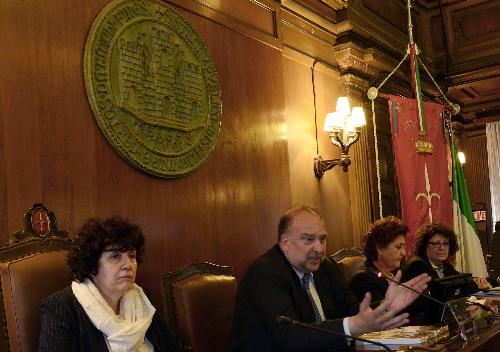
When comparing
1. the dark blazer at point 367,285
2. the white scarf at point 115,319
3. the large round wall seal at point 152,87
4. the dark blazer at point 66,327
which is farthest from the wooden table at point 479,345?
the large round wall seal at point 152,87

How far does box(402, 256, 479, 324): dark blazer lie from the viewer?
257 centimetres

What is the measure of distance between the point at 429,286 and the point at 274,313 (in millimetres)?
905

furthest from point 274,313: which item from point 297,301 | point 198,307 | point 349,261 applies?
point 349,261

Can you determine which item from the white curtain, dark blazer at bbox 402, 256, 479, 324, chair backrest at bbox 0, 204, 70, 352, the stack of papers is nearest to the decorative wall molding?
chair backrest at bbox 0, 204, 70, 352

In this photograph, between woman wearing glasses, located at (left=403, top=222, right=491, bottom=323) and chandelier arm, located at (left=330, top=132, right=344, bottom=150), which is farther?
chandelier arm, located at (left=330, top=132, right=344, bottom=150)

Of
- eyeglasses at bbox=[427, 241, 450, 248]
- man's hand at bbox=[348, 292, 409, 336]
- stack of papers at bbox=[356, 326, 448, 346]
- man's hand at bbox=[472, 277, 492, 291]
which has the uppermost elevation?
eyeglasses at bbox=[427, 241, 450, 248]

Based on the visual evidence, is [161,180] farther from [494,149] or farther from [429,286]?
[494,149]

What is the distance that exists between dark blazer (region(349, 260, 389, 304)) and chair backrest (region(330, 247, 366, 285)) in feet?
2.28

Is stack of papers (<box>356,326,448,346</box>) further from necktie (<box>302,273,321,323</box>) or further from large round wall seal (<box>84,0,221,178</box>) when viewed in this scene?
large round wall seal (<box>84,0,221,178</box>)

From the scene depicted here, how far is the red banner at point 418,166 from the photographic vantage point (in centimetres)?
498

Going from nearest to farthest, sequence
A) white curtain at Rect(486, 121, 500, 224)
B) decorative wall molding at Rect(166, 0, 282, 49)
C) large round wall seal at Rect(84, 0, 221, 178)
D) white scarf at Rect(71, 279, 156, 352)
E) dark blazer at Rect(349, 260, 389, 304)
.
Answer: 1. white scarf at Rect(71, 279, 156, 352)
2. large round wall seal at Rect(84, 0, 221, 178)
3. dark blazer at Rect(349, 260, 389, 304)
4. decorative wall molding at Rect(166, 0, 282, 49)
5. white curtain at Rect(486, 121, 500, 224)

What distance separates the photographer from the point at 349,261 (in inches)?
156

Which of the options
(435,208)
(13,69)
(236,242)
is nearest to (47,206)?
(13,69)

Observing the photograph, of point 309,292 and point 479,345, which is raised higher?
point 309,292
